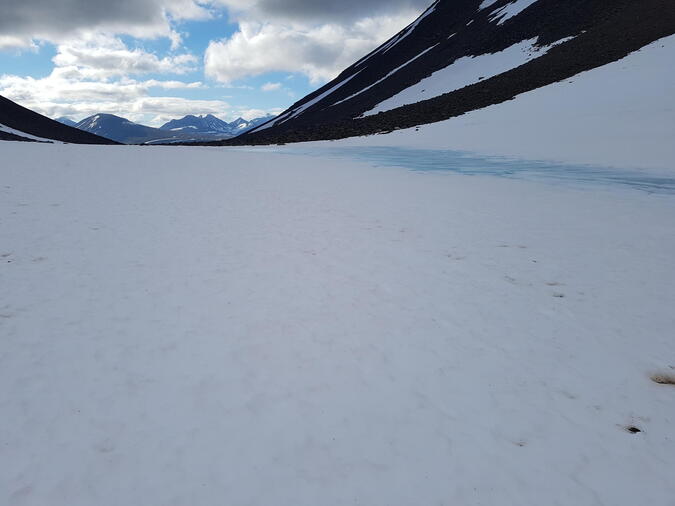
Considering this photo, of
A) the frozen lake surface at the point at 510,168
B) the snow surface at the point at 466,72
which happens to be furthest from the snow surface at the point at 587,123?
the snow surface at the point at 466,72

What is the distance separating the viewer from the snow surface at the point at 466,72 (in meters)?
46.9

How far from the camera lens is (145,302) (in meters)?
5.82

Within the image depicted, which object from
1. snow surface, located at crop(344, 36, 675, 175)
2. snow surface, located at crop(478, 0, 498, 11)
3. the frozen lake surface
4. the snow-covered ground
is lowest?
the snow-covered ground

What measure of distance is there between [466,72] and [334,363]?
Result: 5789 cm

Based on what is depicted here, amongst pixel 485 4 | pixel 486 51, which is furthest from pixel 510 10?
pixel 485 4

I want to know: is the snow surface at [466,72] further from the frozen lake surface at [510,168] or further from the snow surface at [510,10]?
the frozen lake surface at [510,168]

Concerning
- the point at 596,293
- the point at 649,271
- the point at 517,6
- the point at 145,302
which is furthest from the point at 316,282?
the point at 517,6

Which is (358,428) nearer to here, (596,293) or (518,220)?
(596,293)

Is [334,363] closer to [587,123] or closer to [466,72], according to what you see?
[587,123]

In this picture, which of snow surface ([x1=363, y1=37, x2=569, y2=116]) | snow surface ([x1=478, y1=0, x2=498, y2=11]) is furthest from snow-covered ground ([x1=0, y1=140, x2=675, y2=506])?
snow surface ([x1=478, y1=0, x2=498, y2=11])

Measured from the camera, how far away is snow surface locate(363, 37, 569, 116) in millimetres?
46938

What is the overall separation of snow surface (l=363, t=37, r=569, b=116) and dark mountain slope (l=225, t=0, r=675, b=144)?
2.86 ft

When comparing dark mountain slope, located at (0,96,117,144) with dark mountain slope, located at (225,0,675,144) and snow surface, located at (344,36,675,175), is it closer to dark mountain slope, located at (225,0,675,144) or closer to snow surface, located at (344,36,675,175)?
dark mountain slope, located at (225,0,675,144)

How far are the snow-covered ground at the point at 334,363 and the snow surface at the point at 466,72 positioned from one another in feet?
149
